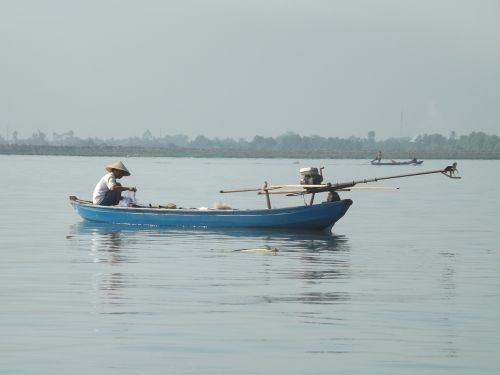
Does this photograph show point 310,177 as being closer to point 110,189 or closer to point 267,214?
point 267,214

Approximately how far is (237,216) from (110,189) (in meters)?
3.53

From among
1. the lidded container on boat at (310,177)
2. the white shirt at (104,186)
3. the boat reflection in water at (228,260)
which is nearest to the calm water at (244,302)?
the boat reflection in water at (228,260)

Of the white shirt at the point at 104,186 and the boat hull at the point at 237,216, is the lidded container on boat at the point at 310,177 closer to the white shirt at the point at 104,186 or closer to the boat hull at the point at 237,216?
the boat hull at the point at 237,216

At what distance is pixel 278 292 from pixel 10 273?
555 centimetres

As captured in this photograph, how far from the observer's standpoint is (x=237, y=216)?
3216 centimetres

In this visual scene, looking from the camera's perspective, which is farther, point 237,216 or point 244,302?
point 237,216

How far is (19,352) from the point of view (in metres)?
14.3

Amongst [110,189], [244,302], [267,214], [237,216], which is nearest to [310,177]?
[267,214]

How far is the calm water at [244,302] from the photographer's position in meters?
14.3

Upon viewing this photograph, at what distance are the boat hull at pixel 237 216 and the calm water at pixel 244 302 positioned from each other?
349 millimetres

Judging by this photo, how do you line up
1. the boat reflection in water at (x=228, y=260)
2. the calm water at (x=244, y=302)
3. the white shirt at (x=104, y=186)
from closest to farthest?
1. the calm water at (x=244, y=302)
2. the boat reflection in water at (x=228, y=260)
3. the white shirt at (x=104, y=186)

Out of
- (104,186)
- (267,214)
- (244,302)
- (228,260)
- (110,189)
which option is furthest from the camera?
(104,186)

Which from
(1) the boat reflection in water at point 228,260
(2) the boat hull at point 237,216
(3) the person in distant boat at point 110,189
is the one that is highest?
(3) the person in distant boat at point 110,189

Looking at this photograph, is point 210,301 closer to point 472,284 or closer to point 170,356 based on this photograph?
point 170,356
